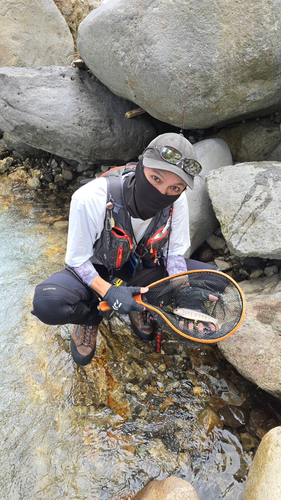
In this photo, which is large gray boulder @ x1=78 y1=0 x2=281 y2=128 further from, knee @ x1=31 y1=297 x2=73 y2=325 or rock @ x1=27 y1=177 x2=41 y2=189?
knee @ x1=31 y1=297 x2=73 y2=325

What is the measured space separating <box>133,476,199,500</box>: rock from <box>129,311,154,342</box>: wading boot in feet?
4.98

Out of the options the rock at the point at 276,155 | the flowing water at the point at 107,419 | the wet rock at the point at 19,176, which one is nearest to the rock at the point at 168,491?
the flowing water at the point at 107,419

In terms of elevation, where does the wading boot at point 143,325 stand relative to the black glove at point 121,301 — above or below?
below

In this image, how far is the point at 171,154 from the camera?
8.61 feet

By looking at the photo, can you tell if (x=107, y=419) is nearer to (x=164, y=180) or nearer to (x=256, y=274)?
(x=164, y=180)

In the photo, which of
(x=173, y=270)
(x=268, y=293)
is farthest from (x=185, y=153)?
(x=268, y=293)

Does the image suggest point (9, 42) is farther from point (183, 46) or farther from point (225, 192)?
point (225, 192)

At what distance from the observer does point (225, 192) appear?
434 centimetres

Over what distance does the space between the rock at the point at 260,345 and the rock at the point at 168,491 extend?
1.13 metres

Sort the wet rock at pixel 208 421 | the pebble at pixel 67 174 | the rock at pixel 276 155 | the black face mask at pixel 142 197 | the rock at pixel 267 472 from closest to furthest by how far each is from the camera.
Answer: the rock at pixel 267 472, the black face mask at pixel 142 197, the wet rock at pixel 208 421, the rock at pixel 276 155, the pebble at pixel 67 174

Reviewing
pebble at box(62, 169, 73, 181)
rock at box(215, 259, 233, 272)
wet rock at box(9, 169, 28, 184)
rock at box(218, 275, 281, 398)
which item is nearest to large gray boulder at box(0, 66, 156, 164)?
pebble at box(62, 169, 73, 181)

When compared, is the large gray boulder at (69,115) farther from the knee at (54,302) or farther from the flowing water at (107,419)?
the knee at (54,302)

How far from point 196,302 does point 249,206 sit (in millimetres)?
1550

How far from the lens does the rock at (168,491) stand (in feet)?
8.02
